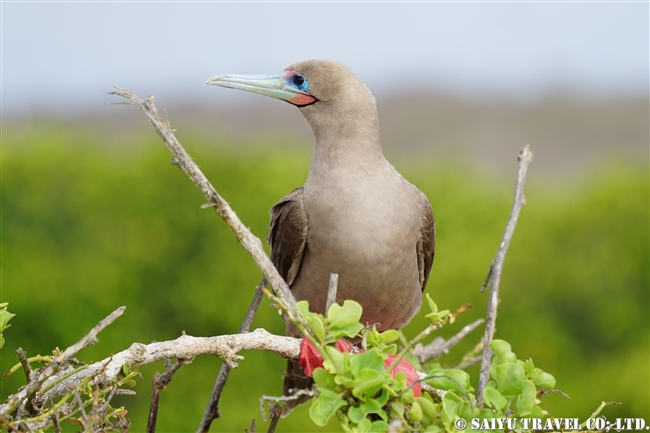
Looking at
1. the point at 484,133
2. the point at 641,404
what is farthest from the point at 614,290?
the point at 484,133

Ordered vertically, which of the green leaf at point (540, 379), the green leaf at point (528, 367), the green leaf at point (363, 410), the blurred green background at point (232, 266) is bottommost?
the blurred green background at point (232, 266)

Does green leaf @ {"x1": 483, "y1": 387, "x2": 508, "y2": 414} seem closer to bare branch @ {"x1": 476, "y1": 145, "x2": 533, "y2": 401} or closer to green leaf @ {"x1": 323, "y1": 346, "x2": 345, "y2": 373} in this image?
green leaf @ {"x1": 323, "y1": 346, "x2": 345, "y2": 373}

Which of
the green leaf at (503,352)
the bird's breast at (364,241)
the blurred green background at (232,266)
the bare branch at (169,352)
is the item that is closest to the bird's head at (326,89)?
the bird's breast at (364,241)

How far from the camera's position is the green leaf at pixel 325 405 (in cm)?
176

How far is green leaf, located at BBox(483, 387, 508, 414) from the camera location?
6.22 feet

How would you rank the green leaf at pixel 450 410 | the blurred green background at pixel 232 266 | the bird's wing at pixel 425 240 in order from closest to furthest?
the green leaf at pixel 450 410 < the bird's wing at pixel 425 240 < the blurred green background at pixel 232 266

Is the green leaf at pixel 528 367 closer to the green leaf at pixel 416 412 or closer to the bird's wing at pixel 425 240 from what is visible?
the green leaf at pixel 416 412

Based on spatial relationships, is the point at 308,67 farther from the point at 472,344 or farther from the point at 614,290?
the point at 614,290

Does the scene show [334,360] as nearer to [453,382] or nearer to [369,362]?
[369,362]

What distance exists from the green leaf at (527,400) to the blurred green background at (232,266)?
18.1ft

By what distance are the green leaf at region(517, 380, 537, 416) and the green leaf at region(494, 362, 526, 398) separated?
1 cm

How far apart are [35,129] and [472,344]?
6048mm

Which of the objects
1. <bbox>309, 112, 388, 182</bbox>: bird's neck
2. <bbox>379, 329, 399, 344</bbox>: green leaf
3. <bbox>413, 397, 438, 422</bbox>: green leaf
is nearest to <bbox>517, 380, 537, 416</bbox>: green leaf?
<bbox>413, 397, 438, 422</bbox>: green leaf

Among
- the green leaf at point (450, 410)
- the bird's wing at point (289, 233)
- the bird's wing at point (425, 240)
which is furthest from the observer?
the bird's wing at point (425, 240)
